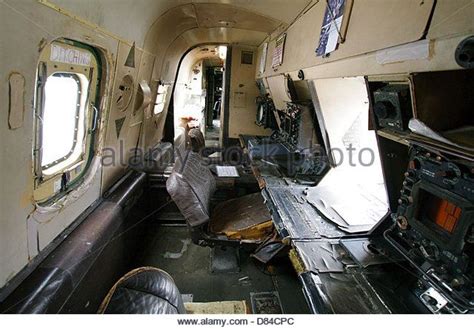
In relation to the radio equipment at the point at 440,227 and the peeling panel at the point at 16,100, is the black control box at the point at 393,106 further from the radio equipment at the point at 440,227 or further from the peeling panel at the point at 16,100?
the peeling panel at the point at 16,100

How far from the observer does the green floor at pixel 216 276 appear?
8.20 feet

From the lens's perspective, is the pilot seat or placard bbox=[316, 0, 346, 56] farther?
the pilot seat

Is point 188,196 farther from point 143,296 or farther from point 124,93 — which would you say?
point 124,93

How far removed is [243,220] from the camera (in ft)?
8.54

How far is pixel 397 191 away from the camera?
1.50 meters

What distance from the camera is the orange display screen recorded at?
0.99 meters

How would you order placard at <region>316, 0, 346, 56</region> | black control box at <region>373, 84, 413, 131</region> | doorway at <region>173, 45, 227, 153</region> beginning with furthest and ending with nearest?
doorway at <region>173, 45, 227, 153</region> < placard at <region>316, 0, 346, 56</region> < black control box at <region>373, 84, 413, 131</region>

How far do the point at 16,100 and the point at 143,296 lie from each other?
39.3 inches

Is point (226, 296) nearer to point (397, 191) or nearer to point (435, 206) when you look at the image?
point (397, 191)

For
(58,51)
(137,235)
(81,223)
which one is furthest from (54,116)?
(137,235)

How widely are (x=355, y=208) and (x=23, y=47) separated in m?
2.20

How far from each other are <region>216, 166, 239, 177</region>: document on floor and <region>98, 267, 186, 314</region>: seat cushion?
6.99ft

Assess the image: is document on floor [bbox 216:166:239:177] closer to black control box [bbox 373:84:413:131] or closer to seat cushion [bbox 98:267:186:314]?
seat cushion [bbox 98:267:186:314]

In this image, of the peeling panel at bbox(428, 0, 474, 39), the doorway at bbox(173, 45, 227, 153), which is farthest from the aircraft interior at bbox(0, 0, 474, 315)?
the doorway at bbox(173, 45, 227, 153)
